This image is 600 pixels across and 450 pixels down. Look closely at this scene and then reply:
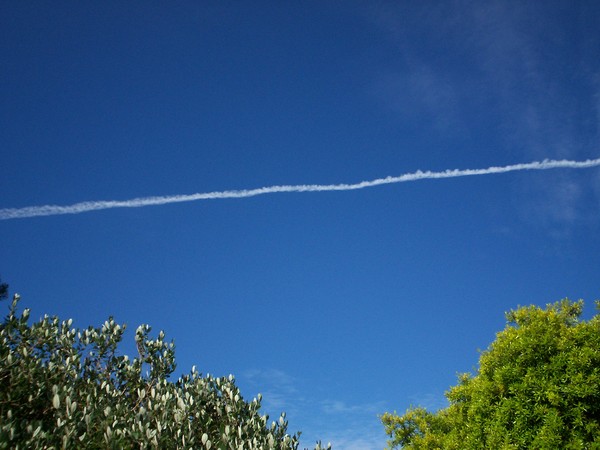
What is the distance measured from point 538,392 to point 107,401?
13.9m

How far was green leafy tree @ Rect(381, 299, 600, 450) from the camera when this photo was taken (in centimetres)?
1636

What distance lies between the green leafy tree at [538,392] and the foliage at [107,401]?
851cm

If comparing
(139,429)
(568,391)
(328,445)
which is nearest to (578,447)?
(568,391)

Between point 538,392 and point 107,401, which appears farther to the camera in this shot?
point 538,392

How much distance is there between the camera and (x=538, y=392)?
1717 cm

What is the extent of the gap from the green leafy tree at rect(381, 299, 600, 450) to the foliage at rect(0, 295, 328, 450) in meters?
8.51

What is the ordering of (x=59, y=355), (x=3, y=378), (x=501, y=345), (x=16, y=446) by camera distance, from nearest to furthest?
Result: (x=16, y=446)
(x=3, y=378)
(x=59, y=355)
(x=501, y=345)

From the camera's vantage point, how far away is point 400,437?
28.7 meters

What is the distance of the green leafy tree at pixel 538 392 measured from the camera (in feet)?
53.7

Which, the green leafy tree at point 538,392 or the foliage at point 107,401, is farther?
the green leafy tree at point 538,392

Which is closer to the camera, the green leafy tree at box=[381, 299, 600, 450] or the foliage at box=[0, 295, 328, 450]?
the foliage at box=[0, 295, 328, 450]

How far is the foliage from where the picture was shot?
10.8 meters

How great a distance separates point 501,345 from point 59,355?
1617 cm

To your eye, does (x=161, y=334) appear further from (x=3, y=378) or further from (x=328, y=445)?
(x=328, y=445)
